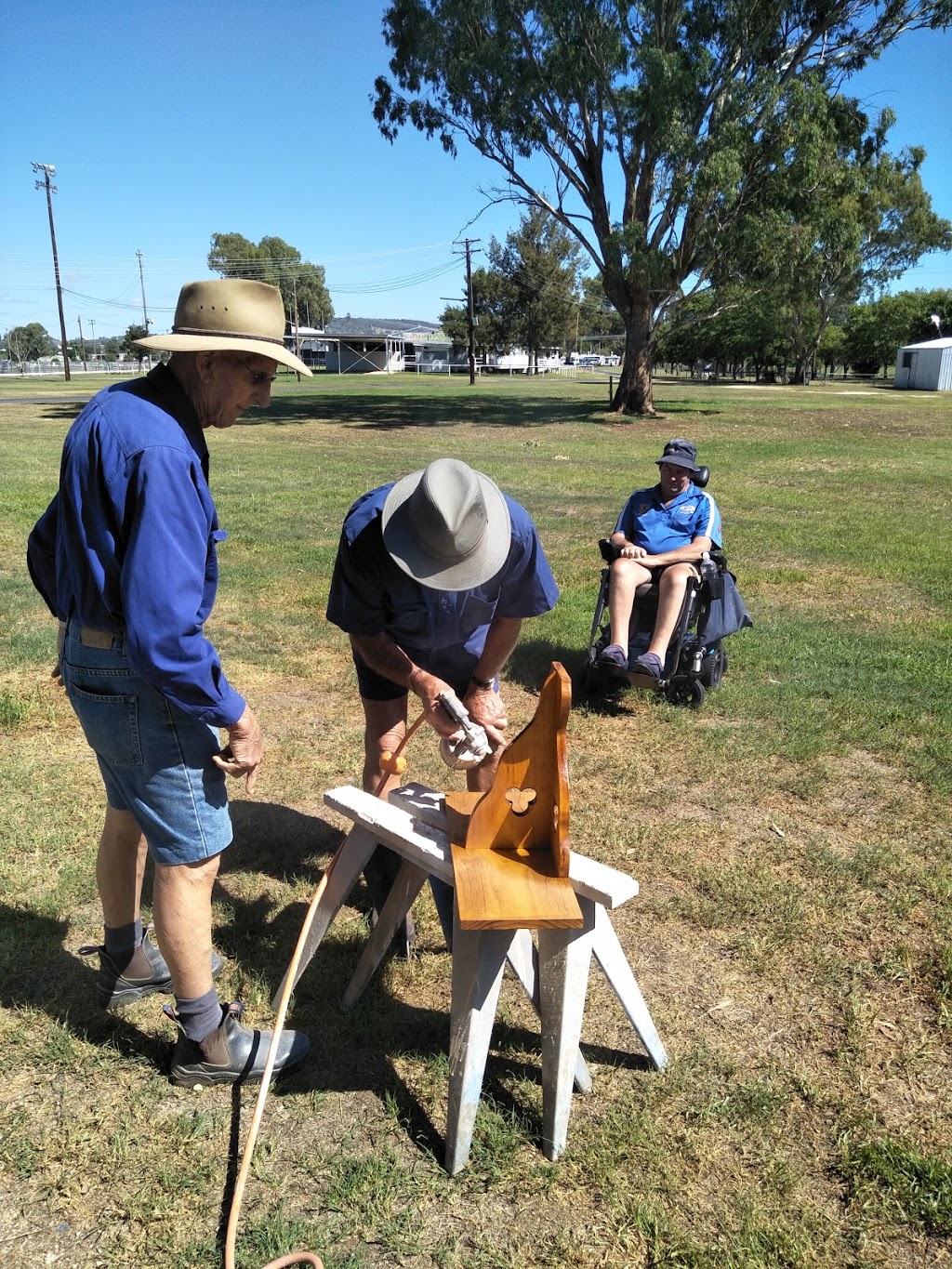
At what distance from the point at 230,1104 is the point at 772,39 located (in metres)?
25.3

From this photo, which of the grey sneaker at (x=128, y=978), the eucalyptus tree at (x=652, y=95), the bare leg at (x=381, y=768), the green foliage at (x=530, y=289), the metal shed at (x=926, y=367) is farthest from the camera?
the green foliage at (x=530, y=289)

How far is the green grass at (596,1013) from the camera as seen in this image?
85.5 inches

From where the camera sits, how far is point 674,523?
5555mm

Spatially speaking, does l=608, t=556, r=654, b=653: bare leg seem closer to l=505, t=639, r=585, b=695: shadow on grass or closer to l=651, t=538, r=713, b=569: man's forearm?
l=651, t=538, r=713, b=569: man's forearm

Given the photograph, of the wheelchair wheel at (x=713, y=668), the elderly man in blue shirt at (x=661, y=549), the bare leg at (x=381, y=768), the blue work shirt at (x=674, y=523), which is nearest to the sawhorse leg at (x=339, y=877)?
the bare leg at (x=381, y=768)

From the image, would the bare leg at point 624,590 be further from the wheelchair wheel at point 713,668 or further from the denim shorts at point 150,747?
the denim shorts at point 150,747

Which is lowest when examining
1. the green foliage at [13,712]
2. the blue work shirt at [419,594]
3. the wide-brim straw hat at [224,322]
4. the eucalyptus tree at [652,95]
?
the green foliage at [13,712]

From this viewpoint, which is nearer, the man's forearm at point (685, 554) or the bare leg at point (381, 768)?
the bare leg at point (381, 768)

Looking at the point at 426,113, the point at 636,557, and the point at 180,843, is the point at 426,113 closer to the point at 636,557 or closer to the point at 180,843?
the point at 636,557

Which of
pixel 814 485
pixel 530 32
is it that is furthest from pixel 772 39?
pixel 814 485

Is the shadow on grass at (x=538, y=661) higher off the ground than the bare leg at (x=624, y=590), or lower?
lower

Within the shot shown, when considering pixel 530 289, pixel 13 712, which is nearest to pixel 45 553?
pixel 13 712

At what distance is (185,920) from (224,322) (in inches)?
57.8

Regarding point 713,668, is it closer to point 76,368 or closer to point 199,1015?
point 199,1015
